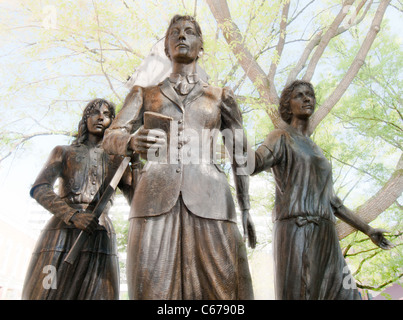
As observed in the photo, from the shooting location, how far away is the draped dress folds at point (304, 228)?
3098 mm

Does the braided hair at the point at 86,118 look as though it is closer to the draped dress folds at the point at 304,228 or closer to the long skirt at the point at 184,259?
the draped dress folds at the point at 304,228

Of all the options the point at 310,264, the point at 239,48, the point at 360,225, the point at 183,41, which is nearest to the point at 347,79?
the point at 239,48

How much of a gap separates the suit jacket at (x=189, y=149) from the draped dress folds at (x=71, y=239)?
0.97m

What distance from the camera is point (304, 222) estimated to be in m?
3.21

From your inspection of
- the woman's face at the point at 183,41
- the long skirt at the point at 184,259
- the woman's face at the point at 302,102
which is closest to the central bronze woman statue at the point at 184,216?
the long skirt at the point at 184,259

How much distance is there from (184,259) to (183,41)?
1.50 metres

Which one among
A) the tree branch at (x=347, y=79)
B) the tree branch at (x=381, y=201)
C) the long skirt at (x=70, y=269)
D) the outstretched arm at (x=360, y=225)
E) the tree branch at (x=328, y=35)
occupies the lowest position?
the long skirt at (x=70, y=269)

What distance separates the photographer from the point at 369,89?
9750 millimetres

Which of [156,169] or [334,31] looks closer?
[156,169]

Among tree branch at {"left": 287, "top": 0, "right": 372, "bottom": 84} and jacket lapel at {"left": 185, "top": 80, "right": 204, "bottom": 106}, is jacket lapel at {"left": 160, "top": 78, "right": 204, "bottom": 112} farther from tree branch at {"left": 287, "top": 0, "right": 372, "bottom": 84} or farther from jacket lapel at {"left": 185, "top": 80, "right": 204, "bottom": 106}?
tree branch at {"left": 287, "top": 0, "right": 372, "bottom": 84}

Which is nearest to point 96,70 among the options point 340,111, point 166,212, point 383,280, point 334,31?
point 334,31

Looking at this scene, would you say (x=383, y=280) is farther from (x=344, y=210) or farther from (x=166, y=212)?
(x=166, y=212)
